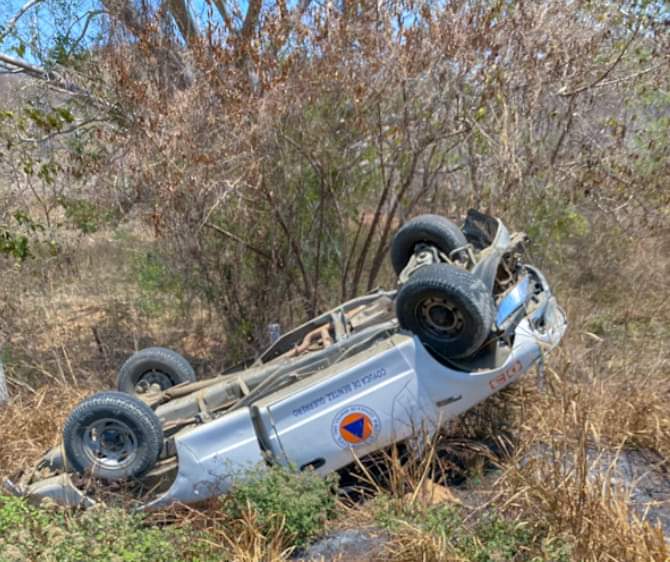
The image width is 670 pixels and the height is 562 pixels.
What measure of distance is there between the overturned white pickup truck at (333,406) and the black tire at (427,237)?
52 centimetres

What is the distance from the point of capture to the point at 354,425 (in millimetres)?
3512

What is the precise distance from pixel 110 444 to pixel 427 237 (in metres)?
2.64

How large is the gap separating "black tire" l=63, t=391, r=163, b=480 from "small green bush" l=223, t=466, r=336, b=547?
1.95 ft

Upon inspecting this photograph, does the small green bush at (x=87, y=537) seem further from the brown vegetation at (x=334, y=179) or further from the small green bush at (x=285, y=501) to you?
the brown vegetation at (x=334, y=179)

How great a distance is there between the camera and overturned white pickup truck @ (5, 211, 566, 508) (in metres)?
3.48

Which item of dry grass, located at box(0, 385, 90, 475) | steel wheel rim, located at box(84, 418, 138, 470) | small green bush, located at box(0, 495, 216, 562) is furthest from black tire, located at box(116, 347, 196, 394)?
small green bush, located at box(0, 495, 216, 562)

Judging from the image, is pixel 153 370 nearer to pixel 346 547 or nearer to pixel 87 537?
pixel 87 537

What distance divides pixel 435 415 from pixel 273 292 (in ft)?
10.1

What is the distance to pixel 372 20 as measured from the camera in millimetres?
5191

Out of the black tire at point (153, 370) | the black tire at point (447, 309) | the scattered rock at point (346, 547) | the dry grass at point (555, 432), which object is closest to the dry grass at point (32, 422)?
the dry grass at point (555, 432)

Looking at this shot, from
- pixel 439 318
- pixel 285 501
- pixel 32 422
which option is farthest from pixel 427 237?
pixel 32 422

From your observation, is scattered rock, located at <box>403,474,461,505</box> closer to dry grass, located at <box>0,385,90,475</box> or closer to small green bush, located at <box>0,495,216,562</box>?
small green bush, located at <box>0,495,216,562</box>

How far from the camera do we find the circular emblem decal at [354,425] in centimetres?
350

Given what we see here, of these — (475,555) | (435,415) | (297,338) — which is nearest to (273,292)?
(297,338)
